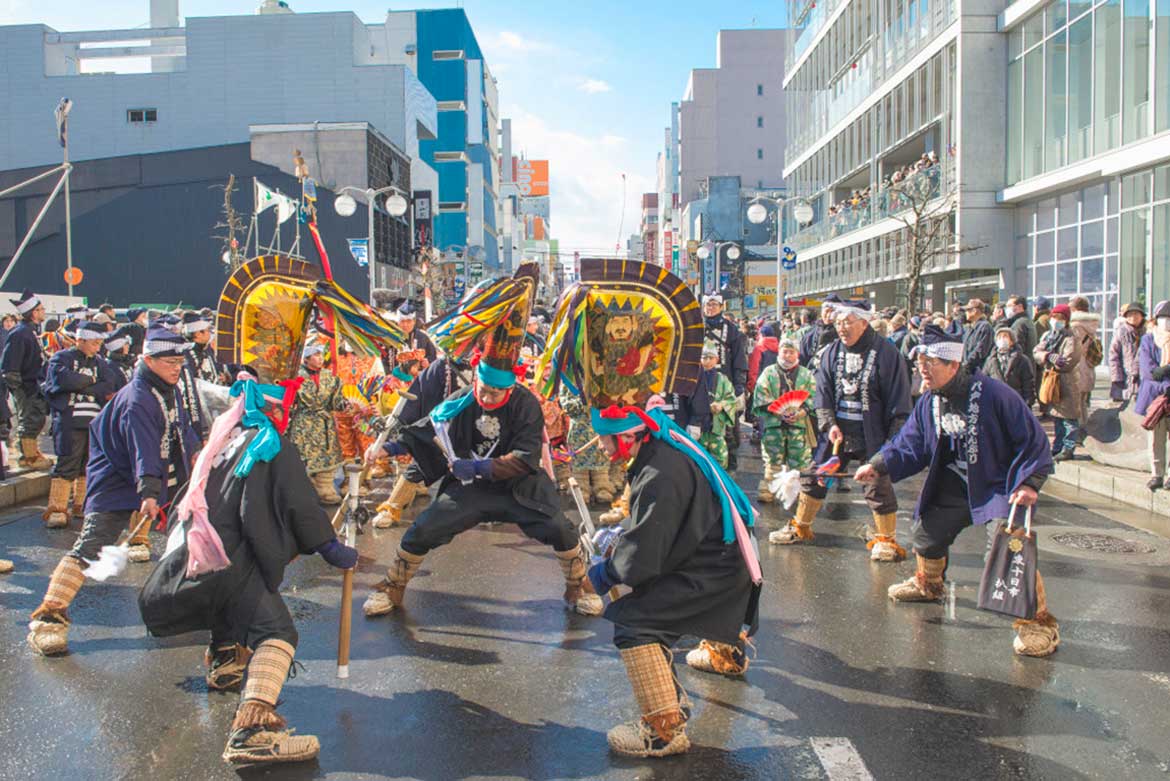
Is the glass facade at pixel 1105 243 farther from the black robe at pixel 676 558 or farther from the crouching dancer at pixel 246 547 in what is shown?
the crouching dancer at pixel 246 547

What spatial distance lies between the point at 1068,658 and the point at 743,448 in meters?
8.54

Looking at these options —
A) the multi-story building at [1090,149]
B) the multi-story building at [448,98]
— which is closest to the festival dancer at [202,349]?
the multi-story building at [1090,149]

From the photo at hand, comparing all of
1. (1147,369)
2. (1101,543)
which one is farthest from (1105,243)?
(1101,543)

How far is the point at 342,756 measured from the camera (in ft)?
13.2

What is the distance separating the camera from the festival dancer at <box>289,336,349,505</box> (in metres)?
8.95

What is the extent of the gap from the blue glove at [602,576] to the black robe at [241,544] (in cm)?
125

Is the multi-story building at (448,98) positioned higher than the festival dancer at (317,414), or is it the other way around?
the multi-story building at (448,98)

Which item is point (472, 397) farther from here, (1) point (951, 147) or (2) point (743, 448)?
(1) point (951, 147)

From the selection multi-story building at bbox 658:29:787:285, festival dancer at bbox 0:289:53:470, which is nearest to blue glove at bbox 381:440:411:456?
festival dancer at bbox 0:289:53:470

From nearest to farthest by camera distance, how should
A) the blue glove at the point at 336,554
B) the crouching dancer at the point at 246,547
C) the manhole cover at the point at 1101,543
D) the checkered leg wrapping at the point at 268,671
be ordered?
the checkered leg wrapping at the point at 268,671
the crouching dancer at the point at 246,547
the blue glove at the point at 336,554
the manhole cover at the point at 1101,543

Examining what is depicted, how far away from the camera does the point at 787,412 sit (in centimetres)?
909

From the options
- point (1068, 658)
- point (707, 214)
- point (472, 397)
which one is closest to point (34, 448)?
point (472, 397)

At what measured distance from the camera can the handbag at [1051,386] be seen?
1111 centimetres

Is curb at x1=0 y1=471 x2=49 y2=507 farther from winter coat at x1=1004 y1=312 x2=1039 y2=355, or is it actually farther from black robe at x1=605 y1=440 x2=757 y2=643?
winter coat at x1=1004 y1=312 x2=1039 y2=355
